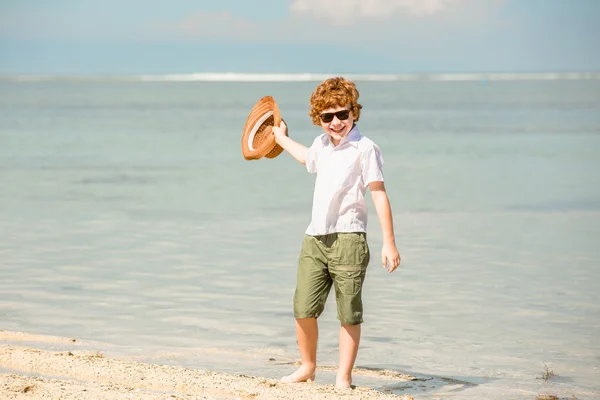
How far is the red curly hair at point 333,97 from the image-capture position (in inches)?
198

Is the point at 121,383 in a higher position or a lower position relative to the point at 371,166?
lower

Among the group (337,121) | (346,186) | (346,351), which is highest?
(337,121)

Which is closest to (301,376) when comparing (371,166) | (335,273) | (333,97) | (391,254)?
(335,273)

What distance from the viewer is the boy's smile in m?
5.02

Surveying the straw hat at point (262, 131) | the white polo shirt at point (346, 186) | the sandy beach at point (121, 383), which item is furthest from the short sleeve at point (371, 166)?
the sandy beach at point (121, 383)

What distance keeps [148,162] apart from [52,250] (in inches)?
462

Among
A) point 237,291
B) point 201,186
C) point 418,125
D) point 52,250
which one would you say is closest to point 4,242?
point 52,250

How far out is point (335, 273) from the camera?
5.01 m

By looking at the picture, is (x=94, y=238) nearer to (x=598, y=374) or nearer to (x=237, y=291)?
(x=237, y=291)

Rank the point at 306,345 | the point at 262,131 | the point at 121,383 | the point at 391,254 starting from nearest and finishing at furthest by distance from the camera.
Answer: the point at 391,254 → the point at 121,383 → the point at 306,345 → the point at 262,131

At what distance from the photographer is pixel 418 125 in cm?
3859

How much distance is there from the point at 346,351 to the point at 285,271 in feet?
13.6

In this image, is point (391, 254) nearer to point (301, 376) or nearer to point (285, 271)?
point (301, 376)

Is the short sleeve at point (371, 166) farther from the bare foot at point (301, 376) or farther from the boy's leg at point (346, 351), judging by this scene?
the bare foot at point (301, 376)
